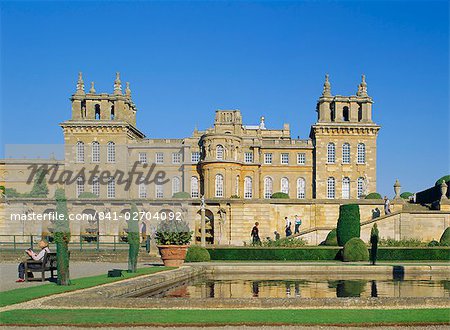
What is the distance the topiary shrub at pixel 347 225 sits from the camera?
1319 inches

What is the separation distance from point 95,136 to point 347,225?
110 feet

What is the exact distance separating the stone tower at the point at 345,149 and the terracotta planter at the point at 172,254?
3823cm

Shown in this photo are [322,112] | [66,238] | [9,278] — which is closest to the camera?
[66,238]

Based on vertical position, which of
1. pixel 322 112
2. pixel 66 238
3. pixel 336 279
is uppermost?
pixel 322 112

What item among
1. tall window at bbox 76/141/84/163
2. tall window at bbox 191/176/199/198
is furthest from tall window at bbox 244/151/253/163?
tall window at bbox 76/141/84/163

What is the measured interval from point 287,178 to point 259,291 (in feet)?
149

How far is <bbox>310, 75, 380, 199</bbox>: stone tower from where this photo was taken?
195 feet

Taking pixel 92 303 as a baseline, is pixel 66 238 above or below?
above

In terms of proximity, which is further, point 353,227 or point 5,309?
point 353,227

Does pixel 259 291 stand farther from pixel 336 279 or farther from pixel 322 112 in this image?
pixel 322 112

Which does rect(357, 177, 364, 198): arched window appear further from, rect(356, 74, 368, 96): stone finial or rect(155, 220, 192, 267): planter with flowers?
rect(155, 220, 192, 267): planter with flowers

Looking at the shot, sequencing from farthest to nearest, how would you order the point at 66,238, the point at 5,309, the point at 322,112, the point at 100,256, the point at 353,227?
the point at 322,112 < the point at 353,227 < the point at 100,256 < the point at 66,238 < the point at 5,309

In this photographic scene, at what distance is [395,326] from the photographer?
9.54 meters

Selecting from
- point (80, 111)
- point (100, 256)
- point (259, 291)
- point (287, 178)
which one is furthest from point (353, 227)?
point (80, 111)
